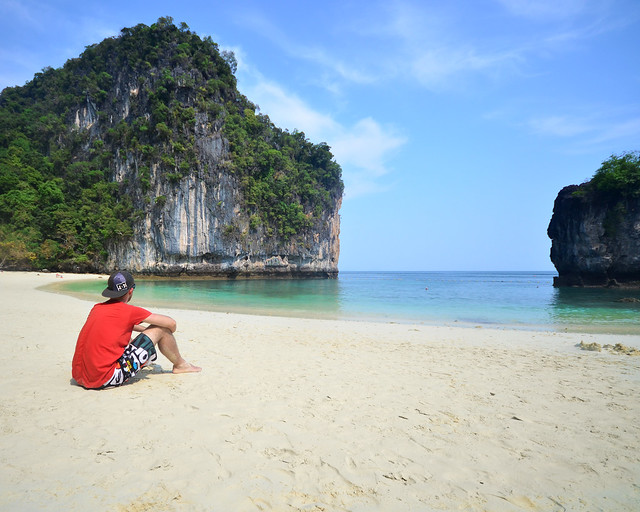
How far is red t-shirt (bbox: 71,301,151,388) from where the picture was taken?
3420 millimetres

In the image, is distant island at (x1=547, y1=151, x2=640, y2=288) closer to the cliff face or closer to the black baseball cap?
the cliff face

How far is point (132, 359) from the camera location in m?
3.64

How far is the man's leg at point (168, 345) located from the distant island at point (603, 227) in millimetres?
41868

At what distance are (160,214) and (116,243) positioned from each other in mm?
6340

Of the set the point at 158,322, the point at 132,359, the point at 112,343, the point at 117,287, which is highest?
the point at 117,287

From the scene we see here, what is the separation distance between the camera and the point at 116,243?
4178cm

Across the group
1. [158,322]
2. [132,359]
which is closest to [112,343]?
[132,359]

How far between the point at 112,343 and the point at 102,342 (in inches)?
3.4

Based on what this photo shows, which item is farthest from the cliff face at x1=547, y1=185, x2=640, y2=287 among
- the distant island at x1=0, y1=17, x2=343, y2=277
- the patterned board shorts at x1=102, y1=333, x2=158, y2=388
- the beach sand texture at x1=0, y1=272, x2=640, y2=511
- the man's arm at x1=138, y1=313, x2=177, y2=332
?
the patterned board shorts at x1=102, y1=333, x2=158, y2=388

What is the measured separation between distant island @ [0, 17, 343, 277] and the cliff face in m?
34.0

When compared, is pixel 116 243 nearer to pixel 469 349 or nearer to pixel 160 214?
pixel 160 214

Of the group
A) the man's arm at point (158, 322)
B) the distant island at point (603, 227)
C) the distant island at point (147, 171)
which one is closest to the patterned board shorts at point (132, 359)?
the man's arm at point (158, 322)

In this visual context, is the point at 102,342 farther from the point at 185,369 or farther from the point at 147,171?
the point at 147,171

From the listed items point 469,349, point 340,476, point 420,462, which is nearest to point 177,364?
point 340,476
